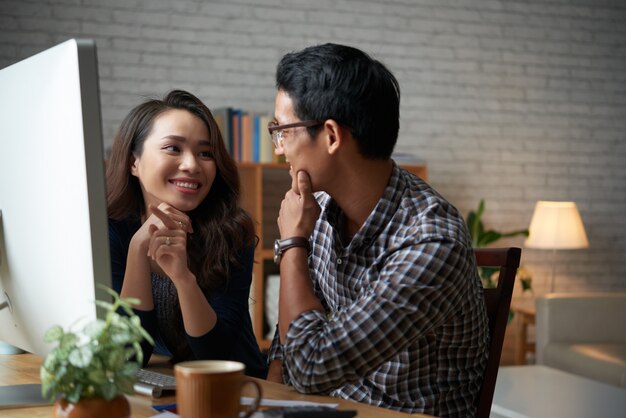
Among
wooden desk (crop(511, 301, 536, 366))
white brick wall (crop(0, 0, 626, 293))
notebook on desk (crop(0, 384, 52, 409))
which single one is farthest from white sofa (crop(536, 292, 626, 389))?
notebook on desk (crop(0, 384, 52, 409))

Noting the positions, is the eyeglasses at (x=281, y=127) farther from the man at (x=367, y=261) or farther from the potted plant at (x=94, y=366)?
the potted plant at (x=94, y=366)

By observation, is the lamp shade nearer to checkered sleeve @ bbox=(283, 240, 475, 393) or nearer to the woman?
the woman

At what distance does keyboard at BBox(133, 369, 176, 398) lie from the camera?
53.2 inches

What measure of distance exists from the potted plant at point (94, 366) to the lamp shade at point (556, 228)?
4352 millimetres

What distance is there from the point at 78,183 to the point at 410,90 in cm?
436

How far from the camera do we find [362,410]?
1.27 meters

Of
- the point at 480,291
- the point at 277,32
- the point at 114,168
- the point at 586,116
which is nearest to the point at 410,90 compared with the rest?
the point at 277,32

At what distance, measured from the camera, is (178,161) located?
1.93 m

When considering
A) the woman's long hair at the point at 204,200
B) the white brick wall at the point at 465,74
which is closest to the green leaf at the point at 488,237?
the white brick wall at the point at 465,74

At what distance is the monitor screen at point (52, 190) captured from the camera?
1032mm

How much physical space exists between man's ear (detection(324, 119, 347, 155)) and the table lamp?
12.2ft

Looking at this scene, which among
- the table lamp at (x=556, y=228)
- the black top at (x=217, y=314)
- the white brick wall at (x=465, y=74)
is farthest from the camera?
the table lamp at (x=556, y=228)

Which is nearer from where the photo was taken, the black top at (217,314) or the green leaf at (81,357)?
the green leaf at (81,357)

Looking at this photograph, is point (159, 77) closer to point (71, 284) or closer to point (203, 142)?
point (203, 142)
